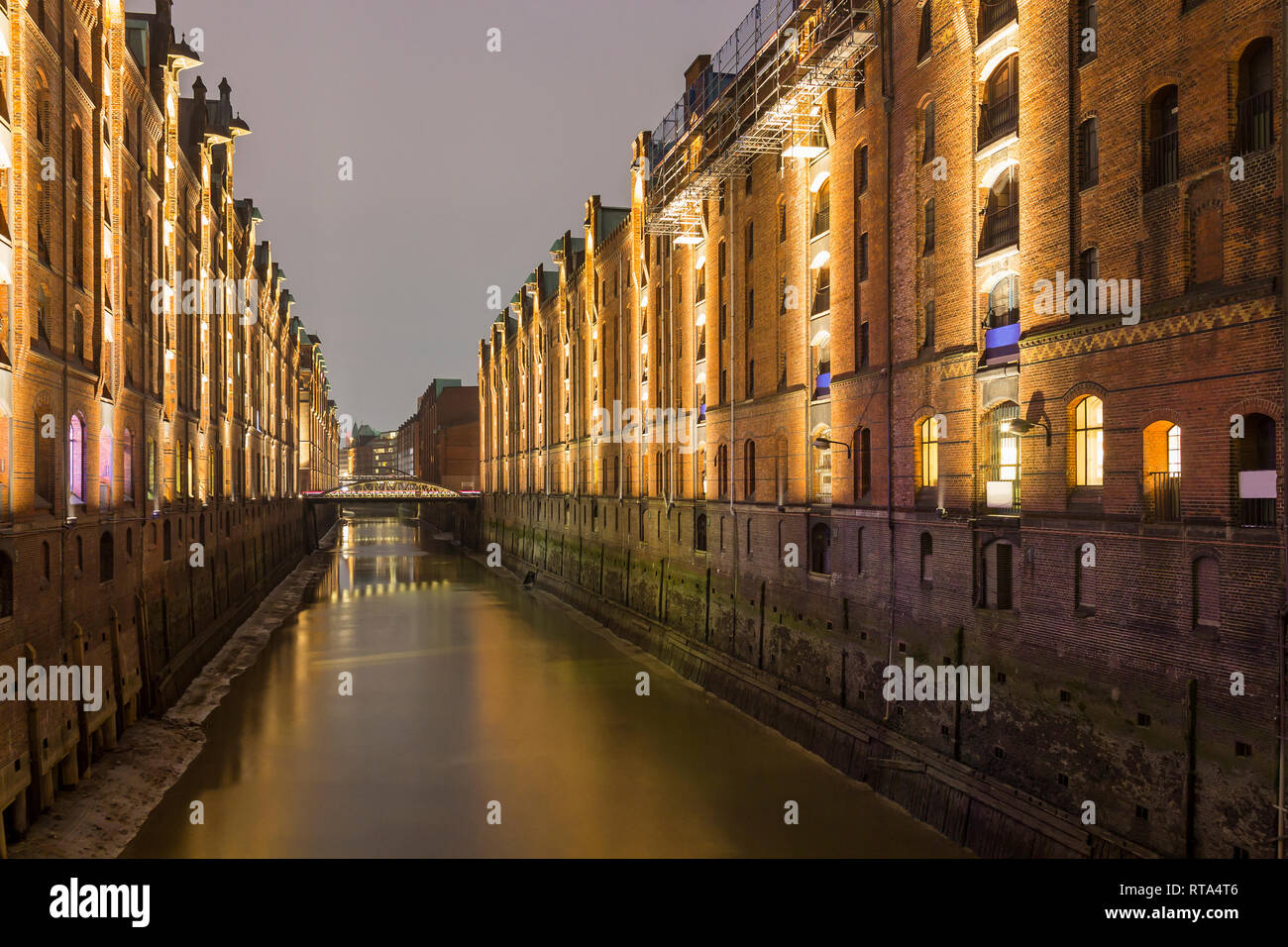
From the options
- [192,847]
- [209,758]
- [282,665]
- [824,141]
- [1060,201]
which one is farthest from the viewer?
[282,665]

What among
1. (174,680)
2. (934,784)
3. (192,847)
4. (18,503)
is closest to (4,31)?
(18,503)

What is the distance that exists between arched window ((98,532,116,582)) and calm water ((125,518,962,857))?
4.68 meters

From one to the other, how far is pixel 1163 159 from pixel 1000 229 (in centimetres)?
418

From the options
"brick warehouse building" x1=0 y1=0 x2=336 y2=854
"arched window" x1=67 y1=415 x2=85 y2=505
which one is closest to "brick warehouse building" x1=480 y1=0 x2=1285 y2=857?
"brick warehouse building" x1=0 y1=0 x2=336 y2=854

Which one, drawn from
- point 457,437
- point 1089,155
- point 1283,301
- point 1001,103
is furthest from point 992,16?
point 457,437

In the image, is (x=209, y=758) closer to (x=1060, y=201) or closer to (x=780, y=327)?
(x=780, y=327)

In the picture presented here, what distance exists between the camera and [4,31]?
15727mm

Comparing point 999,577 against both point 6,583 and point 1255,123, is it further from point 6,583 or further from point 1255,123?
point 6,583

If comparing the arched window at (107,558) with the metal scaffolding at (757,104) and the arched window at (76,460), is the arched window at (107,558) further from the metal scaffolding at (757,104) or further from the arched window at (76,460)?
the metal scaffolding at (757,104)

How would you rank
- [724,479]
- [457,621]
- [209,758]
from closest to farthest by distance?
1. [209,758]
2. [724,479]
3. [457,621]

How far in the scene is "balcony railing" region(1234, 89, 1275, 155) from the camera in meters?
11.5

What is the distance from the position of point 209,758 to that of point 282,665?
11513 mm

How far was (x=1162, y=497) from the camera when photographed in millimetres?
12953

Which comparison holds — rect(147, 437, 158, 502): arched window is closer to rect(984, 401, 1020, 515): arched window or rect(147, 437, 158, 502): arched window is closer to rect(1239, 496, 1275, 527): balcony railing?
rect(984, 401, 1020, 515): arched window
